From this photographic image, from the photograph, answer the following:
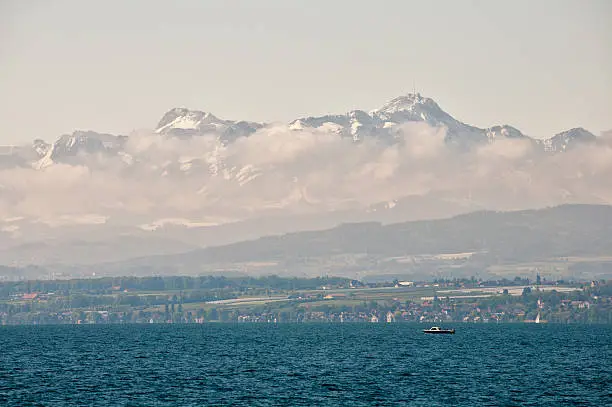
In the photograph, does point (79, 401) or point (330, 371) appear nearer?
point (79, 401)

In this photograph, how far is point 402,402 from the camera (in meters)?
149

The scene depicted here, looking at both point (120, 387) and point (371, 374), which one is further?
point (371, 374)

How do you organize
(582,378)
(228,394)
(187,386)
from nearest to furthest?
1. (228,394)
2. (187,386)
3. (582,378)

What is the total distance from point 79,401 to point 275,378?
136 feet

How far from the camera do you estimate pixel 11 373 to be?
19162 centimetres

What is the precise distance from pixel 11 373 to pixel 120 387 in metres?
34.1

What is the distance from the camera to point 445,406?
475ft

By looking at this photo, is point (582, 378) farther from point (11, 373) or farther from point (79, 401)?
point (11, 373)

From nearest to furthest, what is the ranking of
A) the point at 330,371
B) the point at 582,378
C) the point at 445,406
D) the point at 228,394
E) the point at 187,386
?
the point at 445,406 < the point at 228,394 < the point at 187,386 < the point at 582,378 < the point at 330,371

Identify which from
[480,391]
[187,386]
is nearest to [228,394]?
[187,386]

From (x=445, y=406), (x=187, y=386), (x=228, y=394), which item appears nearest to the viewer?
(x=445, y=406)

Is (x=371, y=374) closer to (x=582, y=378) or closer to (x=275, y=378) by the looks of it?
(x=275, y=378)

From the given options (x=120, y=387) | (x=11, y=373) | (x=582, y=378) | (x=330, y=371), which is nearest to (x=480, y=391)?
(x=582, y=378)

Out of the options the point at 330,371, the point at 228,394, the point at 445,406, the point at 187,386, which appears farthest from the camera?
the point at 330,371
